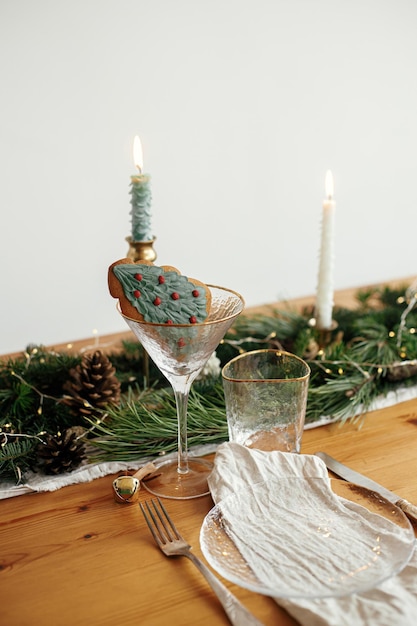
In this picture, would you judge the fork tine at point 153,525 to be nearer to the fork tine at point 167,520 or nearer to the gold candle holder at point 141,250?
the fork tine at point 167,520

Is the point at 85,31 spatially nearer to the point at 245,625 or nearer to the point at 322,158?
the point at 322,158

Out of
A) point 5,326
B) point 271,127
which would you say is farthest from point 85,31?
point 5,326

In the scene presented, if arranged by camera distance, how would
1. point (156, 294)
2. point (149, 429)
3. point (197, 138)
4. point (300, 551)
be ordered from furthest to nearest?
point (197, 138), point (149, 429), point (156, 294), point (300, 551)

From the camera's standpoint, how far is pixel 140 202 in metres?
0.90

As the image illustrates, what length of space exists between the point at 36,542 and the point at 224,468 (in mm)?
202

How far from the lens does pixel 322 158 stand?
165cm

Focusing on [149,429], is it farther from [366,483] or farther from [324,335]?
[324,335]

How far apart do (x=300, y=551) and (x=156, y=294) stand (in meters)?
0.28

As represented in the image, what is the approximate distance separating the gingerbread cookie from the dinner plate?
189 millimetres

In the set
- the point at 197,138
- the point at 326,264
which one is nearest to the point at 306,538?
the point at 326,264

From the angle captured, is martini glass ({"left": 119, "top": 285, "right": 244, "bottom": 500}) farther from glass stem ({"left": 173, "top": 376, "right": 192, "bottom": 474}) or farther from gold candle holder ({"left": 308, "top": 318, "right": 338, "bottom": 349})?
gold candle holder ({"left": 308, "top": 318, "right": 338, "bottom": 349})

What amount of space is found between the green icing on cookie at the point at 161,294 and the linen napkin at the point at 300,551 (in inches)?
6.3

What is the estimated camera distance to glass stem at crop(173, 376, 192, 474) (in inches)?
Result: 30.3

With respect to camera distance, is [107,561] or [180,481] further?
[180,481]
